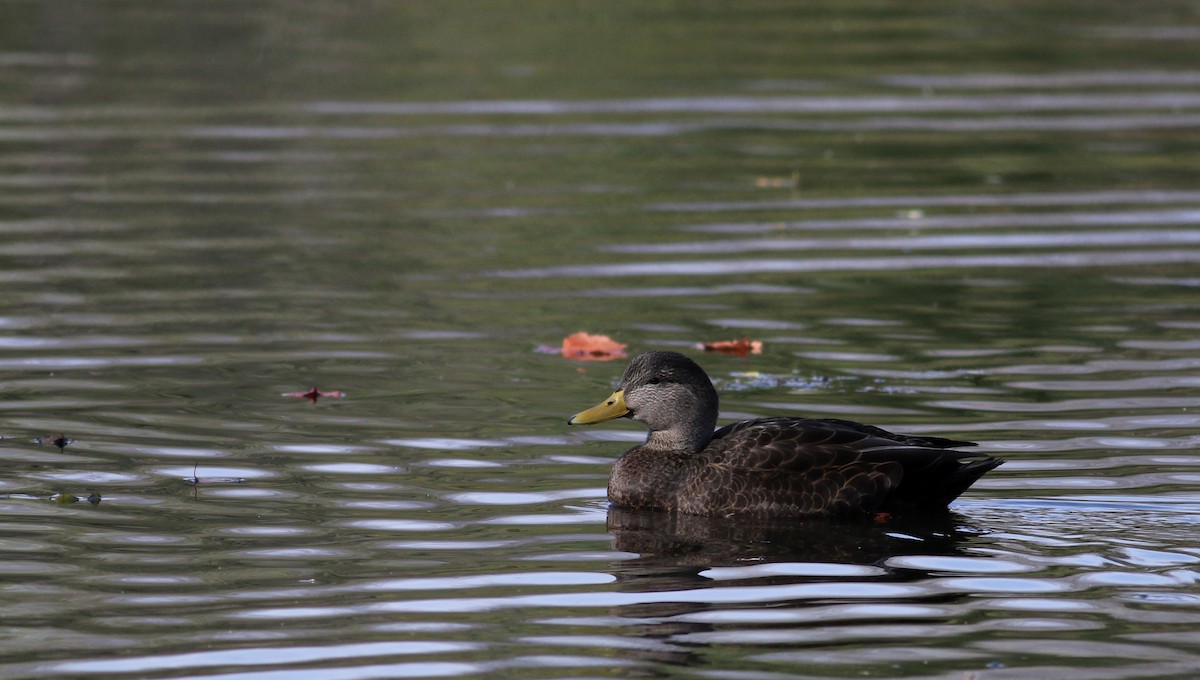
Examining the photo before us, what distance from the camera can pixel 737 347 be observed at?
12.0m

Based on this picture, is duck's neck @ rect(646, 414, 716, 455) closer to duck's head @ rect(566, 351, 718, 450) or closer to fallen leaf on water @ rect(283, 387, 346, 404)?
duck's head @ rect(566, 351, 718, 450)

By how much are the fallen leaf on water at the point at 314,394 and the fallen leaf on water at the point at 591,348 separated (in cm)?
168

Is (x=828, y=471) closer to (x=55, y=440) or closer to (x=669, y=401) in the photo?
(x=669, y=401)

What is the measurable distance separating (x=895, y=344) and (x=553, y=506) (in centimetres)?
389

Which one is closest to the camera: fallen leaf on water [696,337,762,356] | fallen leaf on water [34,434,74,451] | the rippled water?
the rippled water

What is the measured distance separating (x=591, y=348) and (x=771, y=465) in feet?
10.8

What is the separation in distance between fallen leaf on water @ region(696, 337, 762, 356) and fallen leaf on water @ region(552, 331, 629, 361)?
22.7 inches

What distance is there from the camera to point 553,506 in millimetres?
8945

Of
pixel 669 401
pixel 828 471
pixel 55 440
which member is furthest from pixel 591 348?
pixel 55 440

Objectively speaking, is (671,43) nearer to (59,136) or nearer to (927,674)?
(59,136)

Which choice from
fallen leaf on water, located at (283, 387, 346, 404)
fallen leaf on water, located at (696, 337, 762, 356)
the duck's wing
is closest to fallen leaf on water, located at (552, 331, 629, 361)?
fallen leaf on water, located at (696, 337, 762, 356)

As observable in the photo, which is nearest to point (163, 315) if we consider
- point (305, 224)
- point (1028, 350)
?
point (305, 224)

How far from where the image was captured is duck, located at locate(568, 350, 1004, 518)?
873 cm

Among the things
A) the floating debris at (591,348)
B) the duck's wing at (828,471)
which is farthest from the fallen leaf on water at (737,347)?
the duck's wing at (828,471)
